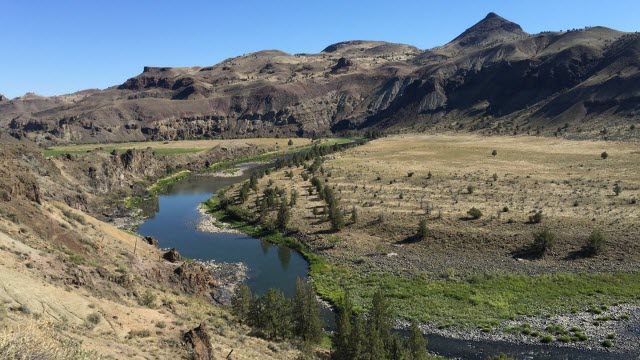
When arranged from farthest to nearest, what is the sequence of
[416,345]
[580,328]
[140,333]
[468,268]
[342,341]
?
[468,268] → [580,328] → [416,345] → [342,341] → [140,333]

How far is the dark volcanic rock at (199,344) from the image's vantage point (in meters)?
20.9

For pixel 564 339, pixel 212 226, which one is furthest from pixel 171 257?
pixel 564 339

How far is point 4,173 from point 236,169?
86936 mm

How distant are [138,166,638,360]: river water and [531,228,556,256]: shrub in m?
16.5

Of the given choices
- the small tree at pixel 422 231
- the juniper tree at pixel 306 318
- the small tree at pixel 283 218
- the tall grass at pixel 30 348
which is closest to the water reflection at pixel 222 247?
the small tree at pixel 283 218

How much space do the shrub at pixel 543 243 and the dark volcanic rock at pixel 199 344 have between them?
117 ft

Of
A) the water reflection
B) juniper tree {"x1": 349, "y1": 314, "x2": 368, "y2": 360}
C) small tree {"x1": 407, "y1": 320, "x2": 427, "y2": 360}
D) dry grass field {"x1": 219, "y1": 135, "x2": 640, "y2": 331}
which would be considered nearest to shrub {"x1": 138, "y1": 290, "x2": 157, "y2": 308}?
juniper tree {"x1": 349, "y1": 314, "x2": 368, "y2": 360}

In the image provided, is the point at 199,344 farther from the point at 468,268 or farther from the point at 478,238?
the point at 478,238

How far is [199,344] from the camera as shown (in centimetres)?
2155

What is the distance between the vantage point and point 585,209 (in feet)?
185

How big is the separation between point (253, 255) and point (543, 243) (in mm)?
30709

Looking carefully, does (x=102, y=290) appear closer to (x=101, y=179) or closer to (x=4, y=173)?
(x=4, y=173)

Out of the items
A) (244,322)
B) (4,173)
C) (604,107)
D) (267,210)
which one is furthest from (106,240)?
(604,107)

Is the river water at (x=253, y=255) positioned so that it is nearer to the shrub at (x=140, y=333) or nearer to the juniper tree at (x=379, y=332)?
the juniper tree at (x=379, y=332)
